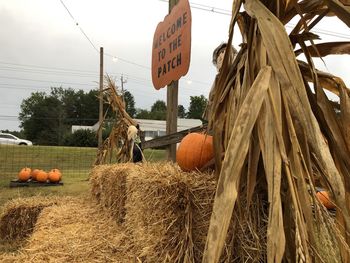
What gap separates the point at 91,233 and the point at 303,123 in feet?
8.78

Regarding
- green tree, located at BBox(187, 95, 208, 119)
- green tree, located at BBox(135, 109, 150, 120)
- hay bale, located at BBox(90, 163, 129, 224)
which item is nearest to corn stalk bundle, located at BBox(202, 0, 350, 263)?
hay bale, located at BBox(90, 163, 129, 224)

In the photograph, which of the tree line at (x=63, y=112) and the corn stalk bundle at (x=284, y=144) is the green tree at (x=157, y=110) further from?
the corn stalk bundle at (x=284, y=144)

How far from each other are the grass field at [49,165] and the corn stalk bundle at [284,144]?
8055 mm

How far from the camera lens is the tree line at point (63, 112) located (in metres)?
61.5

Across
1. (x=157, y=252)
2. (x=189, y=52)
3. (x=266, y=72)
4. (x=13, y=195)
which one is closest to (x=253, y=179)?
(x=266, y=72)

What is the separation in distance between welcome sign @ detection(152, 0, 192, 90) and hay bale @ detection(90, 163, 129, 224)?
1.02 metres

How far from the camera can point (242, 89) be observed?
5.41 feet

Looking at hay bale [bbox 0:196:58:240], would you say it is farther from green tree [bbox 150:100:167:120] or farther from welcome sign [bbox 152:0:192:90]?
green tree [bbox 150:100:167:120]

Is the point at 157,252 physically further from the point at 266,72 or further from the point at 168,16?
the point at 168,16

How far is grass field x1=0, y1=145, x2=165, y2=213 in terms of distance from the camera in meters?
10.3

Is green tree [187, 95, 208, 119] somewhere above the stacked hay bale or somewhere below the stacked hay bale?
above

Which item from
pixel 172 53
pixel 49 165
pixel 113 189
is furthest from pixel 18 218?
pixel 49 165

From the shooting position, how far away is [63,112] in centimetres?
6875

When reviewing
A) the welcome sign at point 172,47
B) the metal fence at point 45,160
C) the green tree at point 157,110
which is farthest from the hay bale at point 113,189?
the green tree at point 157,110
